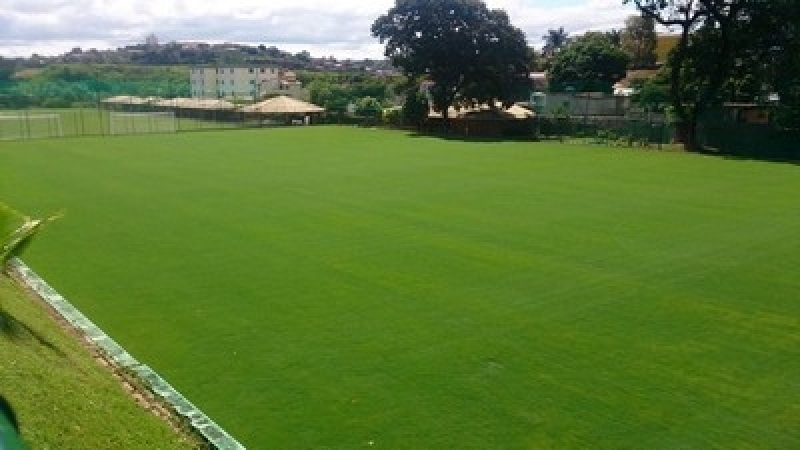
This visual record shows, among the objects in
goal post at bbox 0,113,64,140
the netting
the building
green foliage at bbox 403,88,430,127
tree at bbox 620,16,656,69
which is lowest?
the netting

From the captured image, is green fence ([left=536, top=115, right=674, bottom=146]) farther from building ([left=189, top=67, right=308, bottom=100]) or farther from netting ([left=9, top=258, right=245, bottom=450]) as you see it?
building ([left=189, top=67, right=308, bottom=100])

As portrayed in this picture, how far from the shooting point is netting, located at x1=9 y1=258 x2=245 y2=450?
587 cm

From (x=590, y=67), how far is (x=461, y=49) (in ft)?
83.3

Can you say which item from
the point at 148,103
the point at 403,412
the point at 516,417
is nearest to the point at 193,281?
the point at 403,412

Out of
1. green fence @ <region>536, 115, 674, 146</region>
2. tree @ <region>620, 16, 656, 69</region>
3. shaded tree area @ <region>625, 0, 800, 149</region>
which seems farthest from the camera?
tree @ <region>620, 16, 656, 69</region>

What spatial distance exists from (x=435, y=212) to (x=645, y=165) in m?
11.5

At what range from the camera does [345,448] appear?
578 cm

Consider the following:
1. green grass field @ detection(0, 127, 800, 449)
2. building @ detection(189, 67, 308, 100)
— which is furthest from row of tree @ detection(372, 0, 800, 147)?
building @ detection(189, 67, 308, 100)

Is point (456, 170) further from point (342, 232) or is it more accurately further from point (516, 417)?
point (516, 417)

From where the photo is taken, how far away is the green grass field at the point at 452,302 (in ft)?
20.8

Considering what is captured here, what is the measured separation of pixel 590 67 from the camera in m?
60.8

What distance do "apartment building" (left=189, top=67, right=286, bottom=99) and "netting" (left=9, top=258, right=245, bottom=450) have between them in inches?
2955

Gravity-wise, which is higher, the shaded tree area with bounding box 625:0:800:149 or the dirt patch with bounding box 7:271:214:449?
the shaded tree area with bounding box 625:0:800:149

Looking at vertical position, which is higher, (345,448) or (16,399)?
(16,399)
